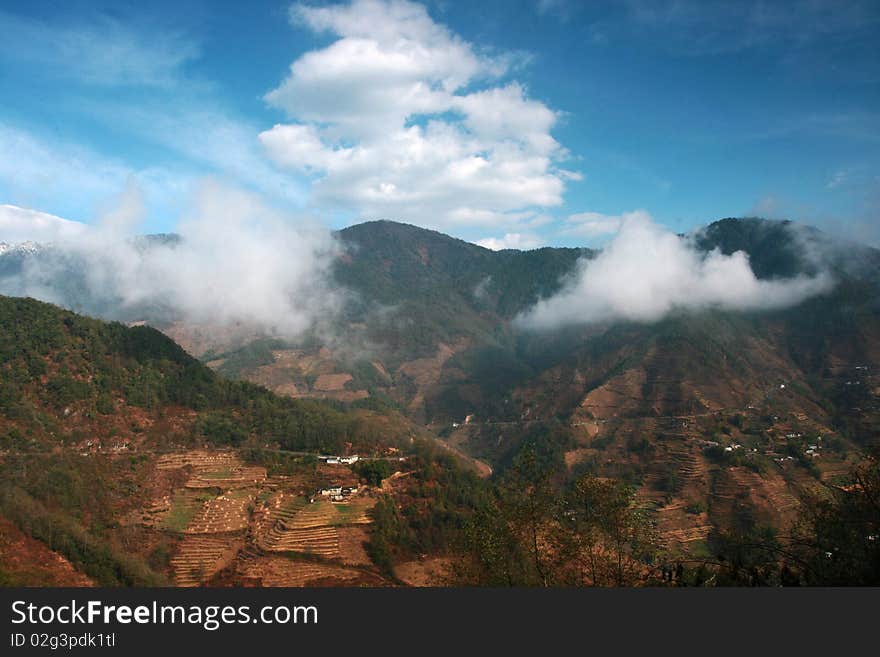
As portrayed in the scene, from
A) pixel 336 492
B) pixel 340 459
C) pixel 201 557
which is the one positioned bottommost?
pixel 201 557

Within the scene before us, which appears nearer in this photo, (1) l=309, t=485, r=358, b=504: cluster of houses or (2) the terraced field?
(2) the terraced field

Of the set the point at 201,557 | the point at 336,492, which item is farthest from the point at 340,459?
the point at 201,557

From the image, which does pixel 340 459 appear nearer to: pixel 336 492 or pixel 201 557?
pixel 336 492

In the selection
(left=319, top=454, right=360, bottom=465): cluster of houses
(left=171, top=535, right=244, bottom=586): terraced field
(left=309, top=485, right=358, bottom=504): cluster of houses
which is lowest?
(left=171, top=535, right=244, bottom=586): terraced field

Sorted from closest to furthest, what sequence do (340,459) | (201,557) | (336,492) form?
(201,557) < (336,492) < (340,459)

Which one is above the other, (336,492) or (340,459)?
(340,459)

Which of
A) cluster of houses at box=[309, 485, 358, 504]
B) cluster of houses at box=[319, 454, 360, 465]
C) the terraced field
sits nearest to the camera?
the terraced field

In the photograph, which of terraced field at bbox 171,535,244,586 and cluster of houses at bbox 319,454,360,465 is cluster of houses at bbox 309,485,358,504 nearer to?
cluster of houses at bbox 319,454,360,465

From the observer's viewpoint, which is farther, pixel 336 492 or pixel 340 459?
pixel 340 459

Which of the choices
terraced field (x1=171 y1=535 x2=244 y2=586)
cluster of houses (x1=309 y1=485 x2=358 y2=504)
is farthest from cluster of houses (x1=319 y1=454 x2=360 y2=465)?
terraced field (x1=171 y1=535 x2=244 y2=586)

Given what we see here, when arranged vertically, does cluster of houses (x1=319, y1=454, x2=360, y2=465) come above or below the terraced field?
above

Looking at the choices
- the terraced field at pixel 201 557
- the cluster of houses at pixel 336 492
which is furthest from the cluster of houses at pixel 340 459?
the terraced field at pixel 201 557

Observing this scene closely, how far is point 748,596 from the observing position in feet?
40.5

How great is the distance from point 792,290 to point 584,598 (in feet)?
725
